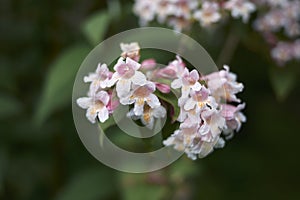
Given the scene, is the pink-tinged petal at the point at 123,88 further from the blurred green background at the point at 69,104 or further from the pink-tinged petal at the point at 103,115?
the blurred green background at the point at 69,104

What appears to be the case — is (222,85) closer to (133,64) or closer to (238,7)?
(133,64)

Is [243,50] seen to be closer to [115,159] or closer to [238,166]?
[238,166]

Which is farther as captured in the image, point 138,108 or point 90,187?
point 90,187

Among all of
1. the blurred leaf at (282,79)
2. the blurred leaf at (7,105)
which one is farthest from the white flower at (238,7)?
the blurred leaf at (7,105)

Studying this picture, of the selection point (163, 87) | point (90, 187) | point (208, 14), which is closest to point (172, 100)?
point (163, 87)

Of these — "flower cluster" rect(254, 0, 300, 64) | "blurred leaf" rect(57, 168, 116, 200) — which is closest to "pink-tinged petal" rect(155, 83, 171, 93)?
"flower cluster" rect(254, 0, 300, 64)
